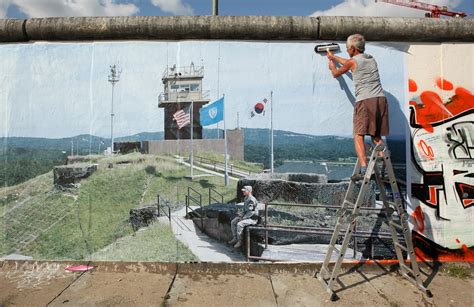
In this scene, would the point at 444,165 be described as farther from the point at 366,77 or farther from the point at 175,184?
the point at 175,184

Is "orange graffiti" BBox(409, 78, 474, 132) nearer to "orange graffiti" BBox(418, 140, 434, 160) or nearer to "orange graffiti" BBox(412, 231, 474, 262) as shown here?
"orange graffiti" BBox(418, 140, 434, 160)

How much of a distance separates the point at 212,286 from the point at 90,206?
78.8 inches

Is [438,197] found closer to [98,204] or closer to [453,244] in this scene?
[453,244]

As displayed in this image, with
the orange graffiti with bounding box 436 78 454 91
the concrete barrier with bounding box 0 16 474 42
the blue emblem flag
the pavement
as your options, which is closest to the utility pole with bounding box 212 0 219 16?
the concrete barrier with bounding box 0 16 474 42

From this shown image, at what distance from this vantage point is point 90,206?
4648 mm

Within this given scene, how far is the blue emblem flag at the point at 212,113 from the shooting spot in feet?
15.2

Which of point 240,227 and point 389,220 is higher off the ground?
point 389,220

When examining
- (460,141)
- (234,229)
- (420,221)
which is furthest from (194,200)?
(460,141)

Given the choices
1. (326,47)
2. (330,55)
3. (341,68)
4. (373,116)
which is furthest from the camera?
(326,47)

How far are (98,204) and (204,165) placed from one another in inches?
60.4

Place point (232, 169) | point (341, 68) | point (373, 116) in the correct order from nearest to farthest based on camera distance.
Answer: point (373, 116) → point (341, 68) → point (232, 169)

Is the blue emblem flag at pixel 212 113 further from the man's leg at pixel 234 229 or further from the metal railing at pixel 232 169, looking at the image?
the man's leg at pixel 234 229

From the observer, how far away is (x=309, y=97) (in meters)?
4.66

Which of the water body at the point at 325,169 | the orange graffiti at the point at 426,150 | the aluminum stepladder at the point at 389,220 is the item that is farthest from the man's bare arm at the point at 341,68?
the orange graffiti at the point at 426,150
